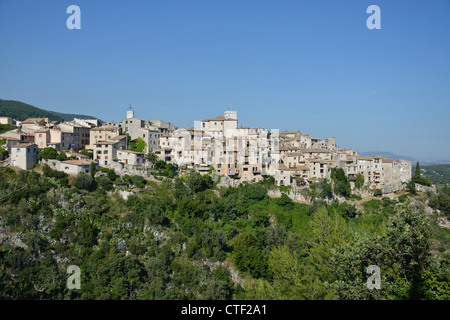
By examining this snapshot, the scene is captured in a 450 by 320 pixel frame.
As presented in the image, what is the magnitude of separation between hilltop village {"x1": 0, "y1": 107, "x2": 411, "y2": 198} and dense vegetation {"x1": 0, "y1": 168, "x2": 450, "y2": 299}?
8.16 feet

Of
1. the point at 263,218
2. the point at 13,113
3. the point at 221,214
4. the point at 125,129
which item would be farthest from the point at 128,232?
the point at 13,113

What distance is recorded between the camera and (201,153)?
140 feet

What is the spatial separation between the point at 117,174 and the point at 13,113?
64554 millimetres

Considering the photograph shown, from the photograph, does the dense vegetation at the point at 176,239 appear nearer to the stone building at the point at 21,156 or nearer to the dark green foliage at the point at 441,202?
the stone building at the point at 21,156

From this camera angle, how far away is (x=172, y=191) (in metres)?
36.8

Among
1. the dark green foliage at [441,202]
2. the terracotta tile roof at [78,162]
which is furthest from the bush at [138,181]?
the dark green foliage at [441,202]

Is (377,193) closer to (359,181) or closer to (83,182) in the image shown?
(359,181)

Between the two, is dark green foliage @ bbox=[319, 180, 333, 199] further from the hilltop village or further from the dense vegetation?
the hilltop village

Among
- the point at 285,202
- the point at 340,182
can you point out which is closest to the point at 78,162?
the point at 285,202

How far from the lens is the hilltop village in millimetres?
38750

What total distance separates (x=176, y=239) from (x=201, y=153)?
14.9 metres

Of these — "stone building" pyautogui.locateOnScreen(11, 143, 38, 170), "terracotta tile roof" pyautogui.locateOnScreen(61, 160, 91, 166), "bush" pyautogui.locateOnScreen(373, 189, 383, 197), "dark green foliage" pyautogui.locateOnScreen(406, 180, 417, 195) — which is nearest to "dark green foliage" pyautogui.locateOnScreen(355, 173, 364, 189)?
"bush" pyautogui.locateOnScreen(373, 189, 383, 197)

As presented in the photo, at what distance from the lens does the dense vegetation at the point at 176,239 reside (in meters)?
17.1
